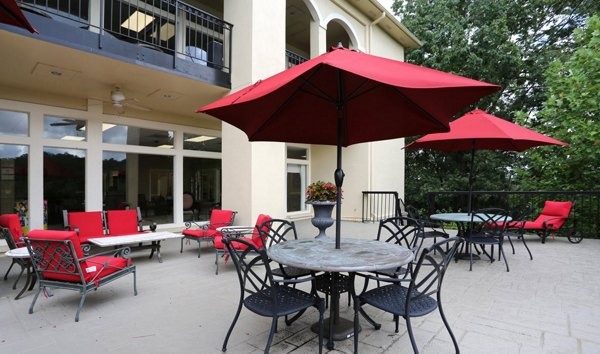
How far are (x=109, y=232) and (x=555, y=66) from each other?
11.3 metres

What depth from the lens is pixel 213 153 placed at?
9.51 metres

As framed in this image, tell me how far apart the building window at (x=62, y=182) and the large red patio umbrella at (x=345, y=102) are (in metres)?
5.53

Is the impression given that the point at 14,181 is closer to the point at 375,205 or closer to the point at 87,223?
the point at 87,223

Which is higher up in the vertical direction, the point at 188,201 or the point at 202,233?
the point at 188,201

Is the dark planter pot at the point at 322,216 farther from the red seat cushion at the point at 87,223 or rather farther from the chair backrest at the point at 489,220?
the red seat cushion at the point at 87,223

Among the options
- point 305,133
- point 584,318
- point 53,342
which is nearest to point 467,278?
point 584,318

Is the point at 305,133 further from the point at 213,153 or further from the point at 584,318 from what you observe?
Result: the point at 213,153

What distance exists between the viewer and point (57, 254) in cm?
324

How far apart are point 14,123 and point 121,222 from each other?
2929 millimetres

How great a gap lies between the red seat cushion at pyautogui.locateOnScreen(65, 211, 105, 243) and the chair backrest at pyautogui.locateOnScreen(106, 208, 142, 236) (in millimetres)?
150

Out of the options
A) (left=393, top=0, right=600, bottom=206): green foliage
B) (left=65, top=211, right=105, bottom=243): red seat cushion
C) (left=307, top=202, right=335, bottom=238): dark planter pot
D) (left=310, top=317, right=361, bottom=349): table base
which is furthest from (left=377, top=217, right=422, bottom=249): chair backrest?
(left=393, top=0, right=600, bottom=206): green foliage

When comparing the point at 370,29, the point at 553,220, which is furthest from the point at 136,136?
the point at 553,220

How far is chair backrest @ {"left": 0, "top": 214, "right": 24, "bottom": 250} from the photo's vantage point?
4051mm

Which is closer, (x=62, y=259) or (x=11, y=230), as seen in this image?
(x=62, y=259)
